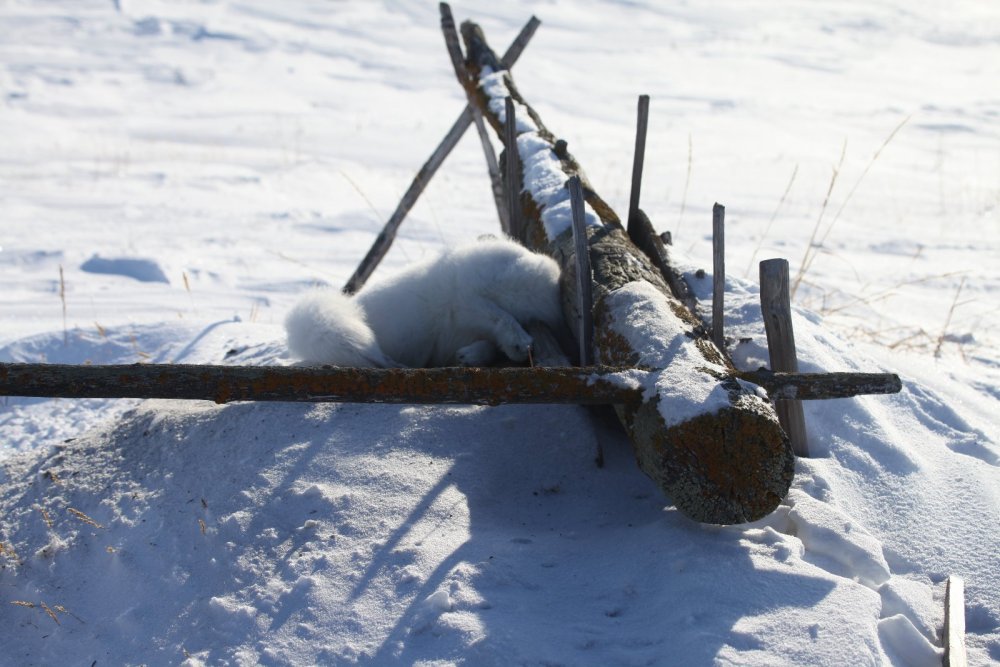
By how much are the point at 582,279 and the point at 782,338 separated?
0.82 metres

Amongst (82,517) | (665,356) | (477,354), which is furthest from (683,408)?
(82,517)

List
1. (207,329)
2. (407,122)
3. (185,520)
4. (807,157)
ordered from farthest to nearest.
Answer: (407,122) → (807,157) → (207,329) → (185,520)

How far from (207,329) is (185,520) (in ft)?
A: 8.77

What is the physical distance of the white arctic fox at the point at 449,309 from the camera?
3.72 m

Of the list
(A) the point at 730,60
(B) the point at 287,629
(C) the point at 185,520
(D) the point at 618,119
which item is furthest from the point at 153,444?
(A) the point at 730,60

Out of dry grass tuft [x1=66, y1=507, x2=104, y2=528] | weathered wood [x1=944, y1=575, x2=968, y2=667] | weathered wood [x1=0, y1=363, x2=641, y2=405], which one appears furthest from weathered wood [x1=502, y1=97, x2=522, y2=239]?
weathered wood [x1=944, y1=575, x2=968, y2=667]

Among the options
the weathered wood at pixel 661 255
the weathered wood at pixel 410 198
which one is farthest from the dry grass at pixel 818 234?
the weathered wood at pixel 410 198

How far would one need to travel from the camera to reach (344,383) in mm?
2871

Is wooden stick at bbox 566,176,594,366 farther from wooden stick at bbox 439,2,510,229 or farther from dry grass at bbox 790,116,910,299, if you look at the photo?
wooden stick at bbox 439,2,510,229

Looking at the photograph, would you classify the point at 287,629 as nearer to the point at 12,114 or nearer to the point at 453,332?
the point at 453,332

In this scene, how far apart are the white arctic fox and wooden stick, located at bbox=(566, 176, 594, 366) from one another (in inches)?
12.9

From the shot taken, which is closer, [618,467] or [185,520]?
[185,520]

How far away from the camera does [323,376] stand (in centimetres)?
287

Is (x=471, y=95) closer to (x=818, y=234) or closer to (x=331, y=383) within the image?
(x=331, y=383)
